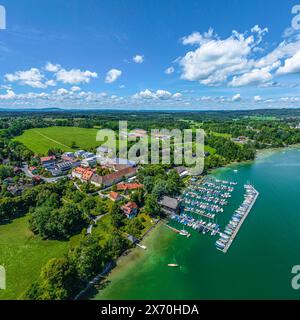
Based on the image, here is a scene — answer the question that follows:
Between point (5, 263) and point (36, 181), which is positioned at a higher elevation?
point (36, 181)

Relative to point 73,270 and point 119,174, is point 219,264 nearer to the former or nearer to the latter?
point 73,270

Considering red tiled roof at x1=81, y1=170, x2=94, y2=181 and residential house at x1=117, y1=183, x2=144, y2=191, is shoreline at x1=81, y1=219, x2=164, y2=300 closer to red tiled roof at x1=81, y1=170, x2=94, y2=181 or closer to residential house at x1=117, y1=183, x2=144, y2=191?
residential house at x1=117, y1=183, x2=144, y2=191

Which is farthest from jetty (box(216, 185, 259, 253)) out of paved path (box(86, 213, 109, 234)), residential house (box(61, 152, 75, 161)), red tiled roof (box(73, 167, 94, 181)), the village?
residential house (box(61, 152, 75, 161))

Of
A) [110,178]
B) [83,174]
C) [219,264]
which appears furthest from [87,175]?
[219,264]

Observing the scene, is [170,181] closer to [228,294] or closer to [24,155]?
[228,294]

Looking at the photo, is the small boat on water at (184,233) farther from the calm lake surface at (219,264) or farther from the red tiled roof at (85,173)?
the red tiled roof at (85,173)

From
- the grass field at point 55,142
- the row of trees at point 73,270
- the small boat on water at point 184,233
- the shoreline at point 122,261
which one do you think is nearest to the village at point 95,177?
the small boat on water at point 184,233
